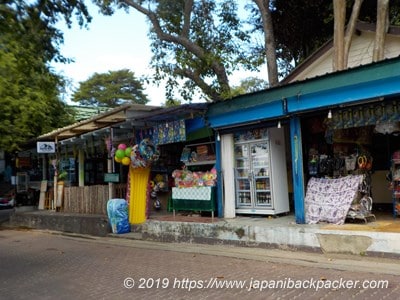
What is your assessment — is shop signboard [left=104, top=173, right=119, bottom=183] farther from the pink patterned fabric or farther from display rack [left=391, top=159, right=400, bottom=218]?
display rack [left=391, top=159, right=400, bottom=218]

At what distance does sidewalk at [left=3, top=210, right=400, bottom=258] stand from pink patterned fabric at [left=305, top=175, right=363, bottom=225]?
321 mm

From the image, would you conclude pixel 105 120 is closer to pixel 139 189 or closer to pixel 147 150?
pixel 147 150

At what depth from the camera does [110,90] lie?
4809 cm

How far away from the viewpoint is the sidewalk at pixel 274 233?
7648 millimetres

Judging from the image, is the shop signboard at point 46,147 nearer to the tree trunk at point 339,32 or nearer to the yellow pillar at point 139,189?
the yellow pillar at point 139,189

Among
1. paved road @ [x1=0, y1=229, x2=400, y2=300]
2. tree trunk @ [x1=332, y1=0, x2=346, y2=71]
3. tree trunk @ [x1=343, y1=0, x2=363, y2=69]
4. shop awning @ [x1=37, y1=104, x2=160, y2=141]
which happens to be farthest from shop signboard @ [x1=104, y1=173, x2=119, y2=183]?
tree trunk @ [x1=343, y1=0, x2=363, y2=69]

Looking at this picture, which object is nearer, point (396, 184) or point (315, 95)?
point (315, 95)

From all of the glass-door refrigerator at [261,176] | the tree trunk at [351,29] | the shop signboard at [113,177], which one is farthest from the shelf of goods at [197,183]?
the tree trunk at [351,29]

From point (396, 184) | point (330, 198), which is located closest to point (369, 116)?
point (396, 184)

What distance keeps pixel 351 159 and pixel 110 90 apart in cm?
A: 4131

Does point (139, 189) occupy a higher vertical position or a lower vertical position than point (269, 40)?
lower

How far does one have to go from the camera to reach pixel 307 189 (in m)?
9.73

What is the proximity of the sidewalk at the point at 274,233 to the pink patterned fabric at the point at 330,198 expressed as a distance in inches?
12.6

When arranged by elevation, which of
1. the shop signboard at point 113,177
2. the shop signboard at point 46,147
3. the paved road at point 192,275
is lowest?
the paved road at point 192,275
